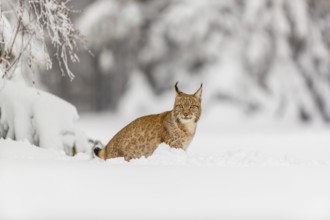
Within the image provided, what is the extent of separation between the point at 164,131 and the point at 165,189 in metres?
1.31

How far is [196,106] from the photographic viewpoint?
702cm

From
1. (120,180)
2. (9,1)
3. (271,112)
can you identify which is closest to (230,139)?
(271,112)

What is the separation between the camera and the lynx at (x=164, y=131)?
6.98 m

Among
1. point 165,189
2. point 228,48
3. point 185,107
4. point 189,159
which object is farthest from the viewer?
point 228,48

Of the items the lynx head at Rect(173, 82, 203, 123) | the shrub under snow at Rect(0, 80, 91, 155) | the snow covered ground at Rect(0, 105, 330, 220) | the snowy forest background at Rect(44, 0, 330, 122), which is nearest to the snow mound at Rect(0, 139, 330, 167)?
the snow covered ground at Rect(0, 105, 330, 220)

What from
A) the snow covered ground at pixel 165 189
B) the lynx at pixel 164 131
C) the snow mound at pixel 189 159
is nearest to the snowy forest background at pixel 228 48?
the snow mound at pixel 189 159

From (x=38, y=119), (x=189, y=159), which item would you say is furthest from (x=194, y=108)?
(x=38, y=119)

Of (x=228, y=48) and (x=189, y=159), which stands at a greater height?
(x=228, y=48)

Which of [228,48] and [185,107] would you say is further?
[228,48]

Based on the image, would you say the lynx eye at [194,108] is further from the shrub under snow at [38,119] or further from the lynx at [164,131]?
the shrub under snow at [38,119]

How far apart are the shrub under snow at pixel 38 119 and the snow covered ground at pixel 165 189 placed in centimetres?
156

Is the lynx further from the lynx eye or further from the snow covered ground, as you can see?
the snow covered ground

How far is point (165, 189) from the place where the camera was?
19.0ft

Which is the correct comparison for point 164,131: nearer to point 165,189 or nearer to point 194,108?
point 194,108
